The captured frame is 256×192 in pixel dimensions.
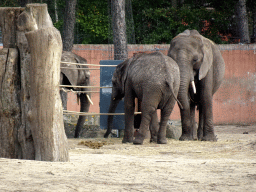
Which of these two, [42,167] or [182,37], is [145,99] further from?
[42,167]

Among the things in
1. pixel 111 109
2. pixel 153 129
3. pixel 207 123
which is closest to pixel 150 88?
pixel 153 129

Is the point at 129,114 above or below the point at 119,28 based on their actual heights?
below

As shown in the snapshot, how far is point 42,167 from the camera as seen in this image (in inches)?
173

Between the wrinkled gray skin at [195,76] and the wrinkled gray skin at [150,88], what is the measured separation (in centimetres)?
72

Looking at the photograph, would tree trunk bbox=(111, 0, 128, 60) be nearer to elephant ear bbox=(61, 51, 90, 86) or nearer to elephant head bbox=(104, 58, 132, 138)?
elephant ear bbox=(61, 51, 90, 86)

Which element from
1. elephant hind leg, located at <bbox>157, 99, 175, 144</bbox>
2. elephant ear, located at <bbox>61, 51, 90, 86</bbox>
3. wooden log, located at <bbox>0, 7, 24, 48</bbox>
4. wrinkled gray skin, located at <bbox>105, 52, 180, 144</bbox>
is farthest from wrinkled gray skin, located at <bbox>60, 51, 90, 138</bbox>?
wooden log, located at <bbox>0, 7, 24, 48</bbox>

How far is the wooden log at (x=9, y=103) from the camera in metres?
5.09

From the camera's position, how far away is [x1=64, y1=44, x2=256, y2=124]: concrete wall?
45.0 ft

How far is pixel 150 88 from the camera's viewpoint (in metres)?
7.95

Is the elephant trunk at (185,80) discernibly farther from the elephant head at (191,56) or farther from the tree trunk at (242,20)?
the tree trunk at (242,20)

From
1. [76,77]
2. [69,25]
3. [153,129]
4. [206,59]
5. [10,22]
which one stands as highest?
[69,25]

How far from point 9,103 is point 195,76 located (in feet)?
17.2

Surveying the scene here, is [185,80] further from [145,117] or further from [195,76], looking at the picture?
[145,117]

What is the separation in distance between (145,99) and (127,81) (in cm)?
66
